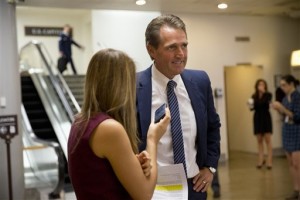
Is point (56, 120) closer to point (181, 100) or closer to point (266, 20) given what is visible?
point (266, 20)

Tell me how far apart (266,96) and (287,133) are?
2.73 metres

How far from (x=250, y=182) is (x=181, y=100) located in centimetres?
539

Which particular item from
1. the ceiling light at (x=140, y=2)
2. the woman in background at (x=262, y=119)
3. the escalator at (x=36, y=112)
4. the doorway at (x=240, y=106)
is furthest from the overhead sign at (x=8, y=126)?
the doorway at (x=240, y=106)

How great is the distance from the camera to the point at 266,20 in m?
10.1

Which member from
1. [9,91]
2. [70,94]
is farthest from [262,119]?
[9,91]

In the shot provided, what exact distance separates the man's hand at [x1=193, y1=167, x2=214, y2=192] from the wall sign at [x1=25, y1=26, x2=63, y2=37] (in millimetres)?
13039

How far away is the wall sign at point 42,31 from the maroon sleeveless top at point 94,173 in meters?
13.4

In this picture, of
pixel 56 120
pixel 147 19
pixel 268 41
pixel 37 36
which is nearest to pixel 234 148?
pixel 268 41

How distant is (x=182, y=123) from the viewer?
6.42ft

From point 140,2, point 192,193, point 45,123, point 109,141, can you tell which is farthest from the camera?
point 45,123

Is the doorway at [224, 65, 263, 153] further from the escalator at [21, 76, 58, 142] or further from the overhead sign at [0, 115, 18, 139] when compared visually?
the overhead sign at [0, 115, 18, 139]

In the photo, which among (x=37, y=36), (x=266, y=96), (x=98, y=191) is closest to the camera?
(x=98, y=191)

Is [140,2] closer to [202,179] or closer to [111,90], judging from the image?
[202,179]

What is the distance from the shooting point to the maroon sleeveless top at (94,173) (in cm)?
141
